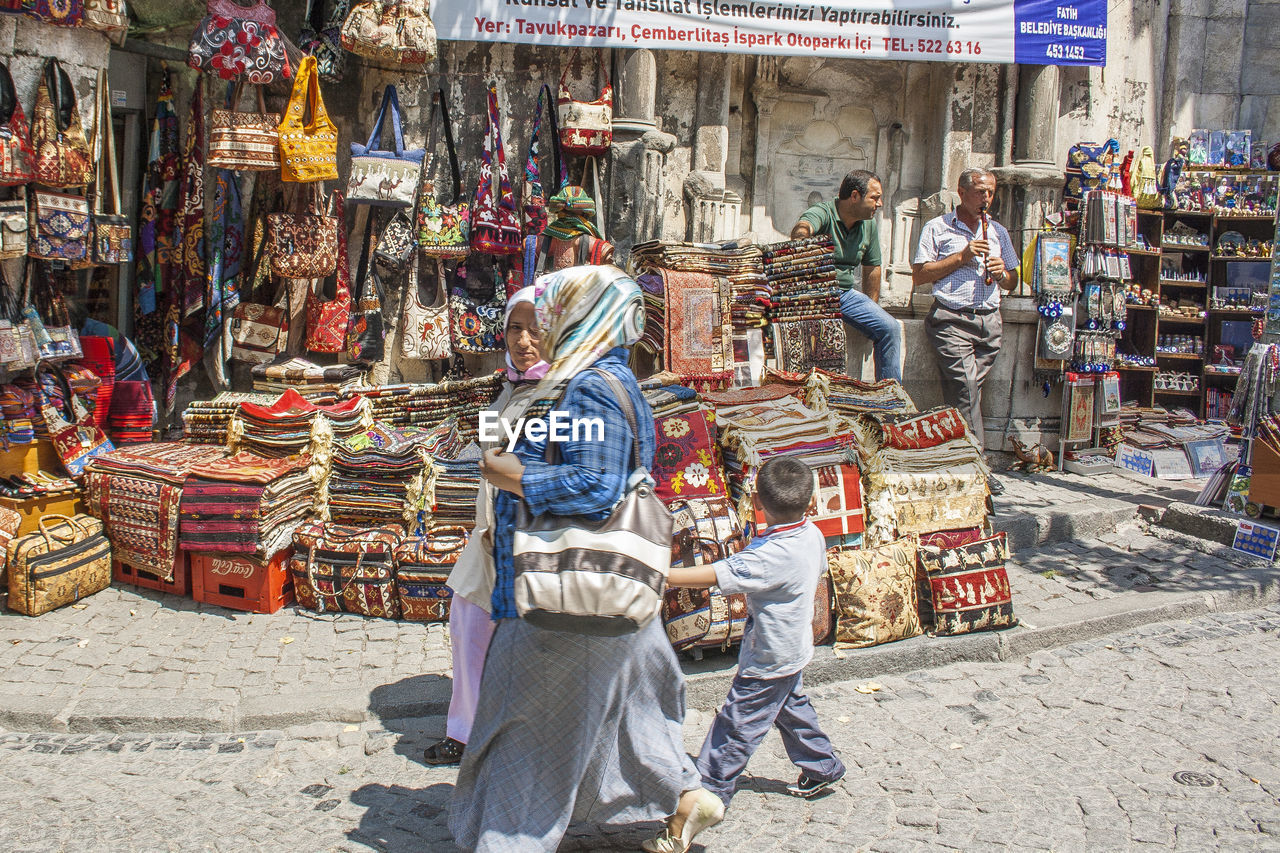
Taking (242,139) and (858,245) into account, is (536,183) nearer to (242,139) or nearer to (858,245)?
(242,139)

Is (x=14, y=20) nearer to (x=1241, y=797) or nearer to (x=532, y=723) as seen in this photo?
(x=532, y=723)

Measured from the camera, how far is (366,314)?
7250 millimetres

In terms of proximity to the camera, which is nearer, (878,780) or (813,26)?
(878,780)

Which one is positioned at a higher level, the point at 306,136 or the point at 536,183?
the point at 306,136

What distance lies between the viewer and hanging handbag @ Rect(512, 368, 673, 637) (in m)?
2.79

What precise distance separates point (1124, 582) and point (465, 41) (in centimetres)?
571

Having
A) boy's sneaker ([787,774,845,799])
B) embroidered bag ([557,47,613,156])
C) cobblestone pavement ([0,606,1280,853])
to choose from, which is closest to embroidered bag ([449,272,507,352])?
embroidered bag ([557,47,613,156])

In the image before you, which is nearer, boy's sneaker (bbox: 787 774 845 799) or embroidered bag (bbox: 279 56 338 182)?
boy's sneaker (bbox: 787 774 845 799)

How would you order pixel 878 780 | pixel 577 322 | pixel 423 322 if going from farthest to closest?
1. pixel 423 322
2. pixel 878 780
3. pixel 577 322

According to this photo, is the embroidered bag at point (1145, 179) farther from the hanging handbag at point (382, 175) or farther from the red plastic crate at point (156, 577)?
the red plastic crate at point (156, 577)

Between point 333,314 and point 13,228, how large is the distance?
1.99 meters

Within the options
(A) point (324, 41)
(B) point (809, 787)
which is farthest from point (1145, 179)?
(B) point (809, 787)

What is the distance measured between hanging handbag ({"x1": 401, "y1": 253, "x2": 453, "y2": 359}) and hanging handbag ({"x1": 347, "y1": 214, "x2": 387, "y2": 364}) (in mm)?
203

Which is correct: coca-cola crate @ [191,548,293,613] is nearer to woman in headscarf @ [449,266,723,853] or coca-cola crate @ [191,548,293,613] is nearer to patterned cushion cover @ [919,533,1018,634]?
woman in headscarf @ [449,266,723,853]
